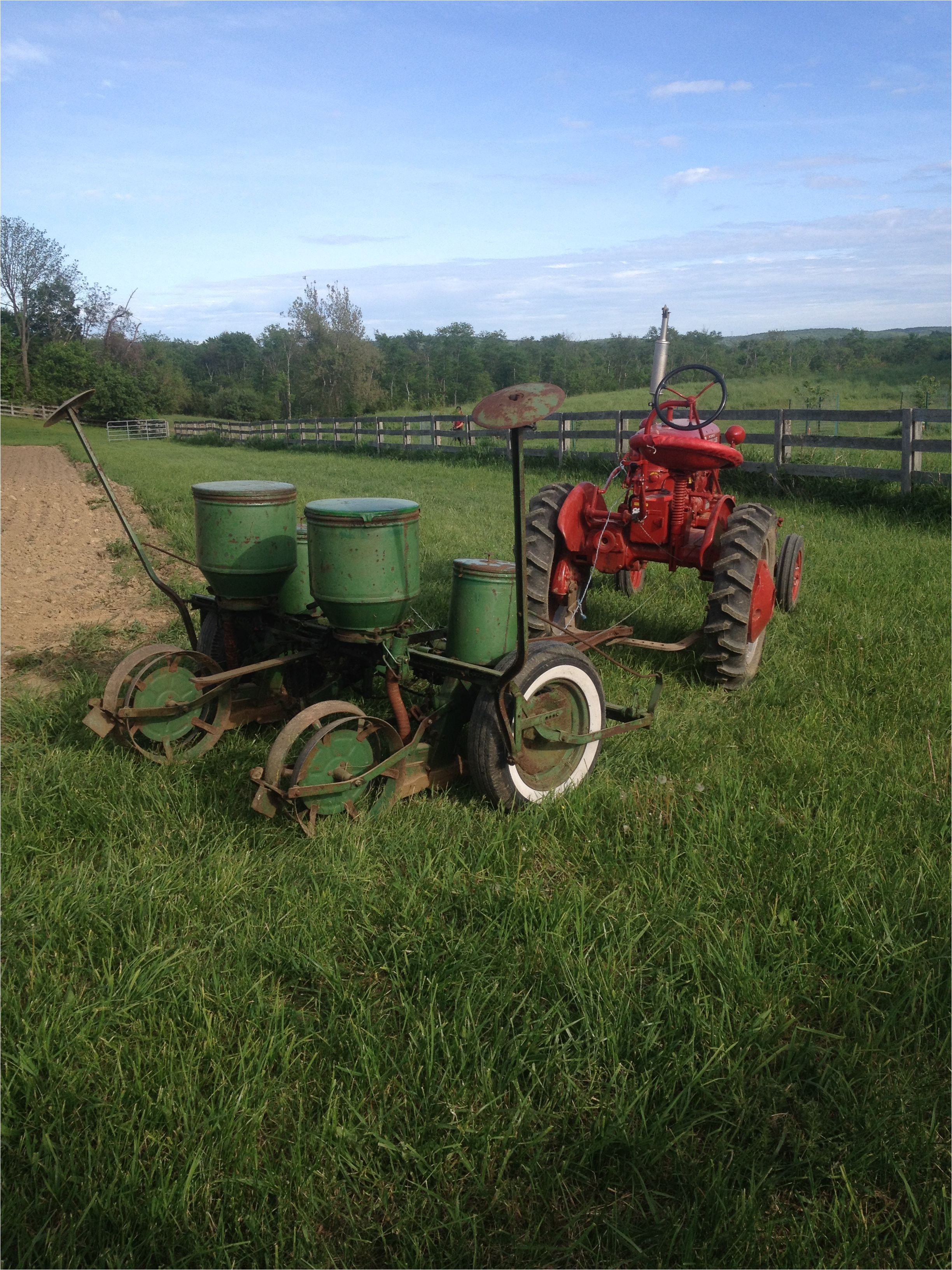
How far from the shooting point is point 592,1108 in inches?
81.6

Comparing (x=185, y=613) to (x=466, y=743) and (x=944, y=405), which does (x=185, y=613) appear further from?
(x=944, y=405)

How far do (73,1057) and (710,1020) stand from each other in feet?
5.38

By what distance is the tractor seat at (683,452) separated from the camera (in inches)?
200

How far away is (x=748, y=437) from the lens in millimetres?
12164

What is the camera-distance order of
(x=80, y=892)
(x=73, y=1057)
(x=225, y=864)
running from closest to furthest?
(x=73, y=1057) < (x=80, y=892) < (x=225, y=864)

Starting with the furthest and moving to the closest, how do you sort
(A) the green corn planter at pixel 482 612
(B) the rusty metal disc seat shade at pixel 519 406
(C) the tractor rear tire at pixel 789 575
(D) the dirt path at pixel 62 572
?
(D) the dirt path at pixel 62 572 < (C) the tractor rear tire at pixel 789 575 < (A) the green corn planter at pixel 482 612 < (B) the rusty metal disc seat shade at pixel 519 406

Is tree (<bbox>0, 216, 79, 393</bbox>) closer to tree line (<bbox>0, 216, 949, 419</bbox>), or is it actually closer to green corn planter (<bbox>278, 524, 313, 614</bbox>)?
tree line (<bbox>0, 216, 949, 419</bbox>)

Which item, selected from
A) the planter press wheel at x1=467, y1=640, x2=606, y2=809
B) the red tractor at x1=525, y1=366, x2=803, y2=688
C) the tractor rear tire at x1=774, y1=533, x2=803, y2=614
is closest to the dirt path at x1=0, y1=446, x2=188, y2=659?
the red tractor at x1=525, y1=366, x2=803, y2=688

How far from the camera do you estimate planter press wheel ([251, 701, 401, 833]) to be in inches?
120

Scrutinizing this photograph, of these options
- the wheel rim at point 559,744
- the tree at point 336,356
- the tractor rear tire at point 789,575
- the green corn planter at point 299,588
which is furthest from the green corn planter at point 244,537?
the tree at point 336,356

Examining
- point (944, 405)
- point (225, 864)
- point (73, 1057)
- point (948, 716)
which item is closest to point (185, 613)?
point (225, 864)

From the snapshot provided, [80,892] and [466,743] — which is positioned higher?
[466,743]

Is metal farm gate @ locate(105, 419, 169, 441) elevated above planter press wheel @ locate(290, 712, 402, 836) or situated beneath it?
elevated above

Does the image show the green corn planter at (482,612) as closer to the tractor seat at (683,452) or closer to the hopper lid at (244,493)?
the hopper lid at (244,493)
